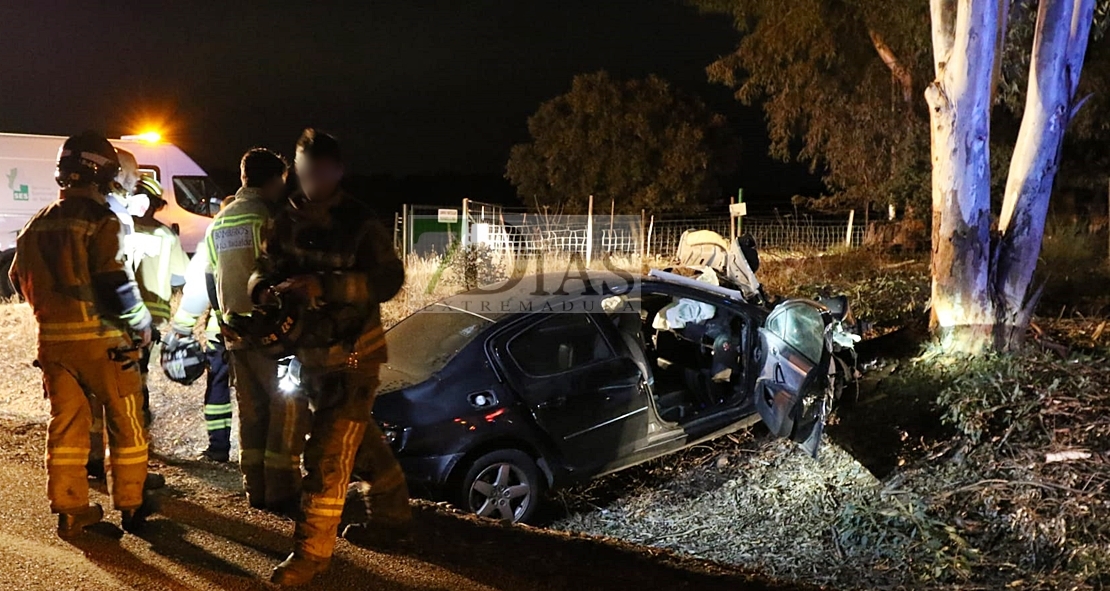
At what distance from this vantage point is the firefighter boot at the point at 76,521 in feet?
12.5

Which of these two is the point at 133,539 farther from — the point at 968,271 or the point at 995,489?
the point at 968,271

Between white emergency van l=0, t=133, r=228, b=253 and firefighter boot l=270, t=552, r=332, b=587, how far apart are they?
12.1 meters

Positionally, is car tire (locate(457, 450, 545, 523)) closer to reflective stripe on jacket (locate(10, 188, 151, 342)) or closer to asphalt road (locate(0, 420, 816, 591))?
asphalt road (locate(0, 420, 816, 591))

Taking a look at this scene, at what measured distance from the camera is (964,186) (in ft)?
23.6

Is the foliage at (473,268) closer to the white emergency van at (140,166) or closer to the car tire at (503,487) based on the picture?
the white emergency van at (140,166)

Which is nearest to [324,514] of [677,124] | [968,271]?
[968,271]

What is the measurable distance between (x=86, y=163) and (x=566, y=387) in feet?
9.28

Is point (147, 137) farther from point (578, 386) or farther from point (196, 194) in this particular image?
point (578, 386)

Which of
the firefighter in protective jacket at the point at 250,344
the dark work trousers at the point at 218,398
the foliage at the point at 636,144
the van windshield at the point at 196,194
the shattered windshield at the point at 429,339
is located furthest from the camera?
the foliage at the point at 636,144

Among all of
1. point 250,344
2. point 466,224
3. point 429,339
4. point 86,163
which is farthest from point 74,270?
point 466,224

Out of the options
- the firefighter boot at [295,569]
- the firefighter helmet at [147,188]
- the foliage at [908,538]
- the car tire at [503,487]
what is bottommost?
the foliage at [908,538]

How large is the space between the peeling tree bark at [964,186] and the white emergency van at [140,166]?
11576 millimetres

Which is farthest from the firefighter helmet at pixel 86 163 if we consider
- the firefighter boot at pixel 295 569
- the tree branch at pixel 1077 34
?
the tree branch at pixel 1077 34

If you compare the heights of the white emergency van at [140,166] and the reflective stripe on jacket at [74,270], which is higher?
the white emergency van at [140,166]
